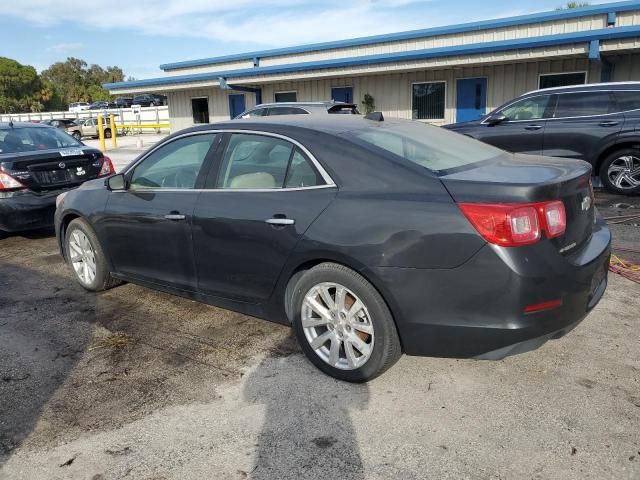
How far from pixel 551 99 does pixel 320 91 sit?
419 inches

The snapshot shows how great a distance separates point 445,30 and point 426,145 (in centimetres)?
1424

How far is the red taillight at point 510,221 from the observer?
2.73 m

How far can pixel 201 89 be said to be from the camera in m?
22.1

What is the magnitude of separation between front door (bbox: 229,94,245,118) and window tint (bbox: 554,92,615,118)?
1431 cm

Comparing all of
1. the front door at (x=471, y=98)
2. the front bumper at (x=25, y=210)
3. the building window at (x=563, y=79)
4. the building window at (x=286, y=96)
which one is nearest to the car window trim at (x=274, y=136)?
the front bumper at (x=25, y=210)

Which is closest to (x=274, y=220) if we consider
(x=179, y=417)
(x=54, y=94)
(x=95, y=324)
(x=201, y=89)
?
(x=179, y=417)

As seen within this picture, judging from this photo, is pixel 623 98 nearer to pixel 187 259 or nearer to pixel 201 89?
pixel 187 259

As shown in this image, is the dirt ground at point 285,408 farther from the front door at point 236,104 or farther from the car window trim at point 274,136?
the front door at point 236,104

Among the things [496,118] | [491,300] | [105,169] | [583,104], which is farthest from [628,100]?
[105,169]

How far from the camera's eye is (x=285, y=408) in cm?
306

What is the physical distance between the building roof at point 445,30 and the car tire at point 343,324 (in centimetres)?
1377

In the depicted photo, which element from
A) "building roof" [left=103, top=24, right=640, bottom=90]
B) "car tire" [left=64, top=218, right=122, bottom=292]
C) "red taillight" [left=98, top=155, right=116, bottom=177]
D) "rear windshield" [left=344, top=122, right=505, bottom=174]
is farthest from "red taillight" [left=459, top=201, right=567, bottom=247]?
"building roof" [left=103, top=24, right=640, bottom=90]

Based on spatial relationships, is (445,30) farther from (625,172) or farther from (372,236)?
(372,236)

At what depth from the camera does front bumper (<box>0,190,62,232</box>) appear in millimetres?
6609
